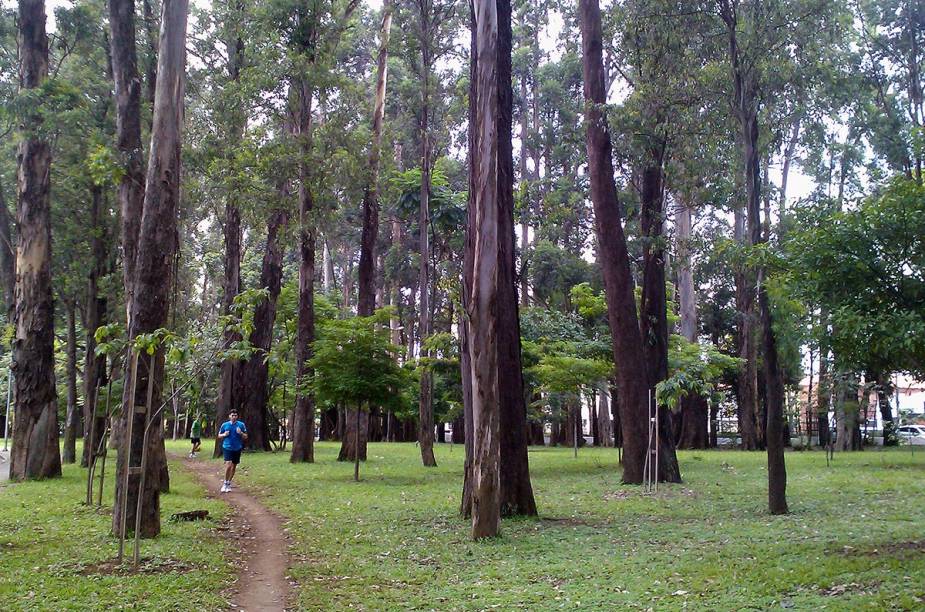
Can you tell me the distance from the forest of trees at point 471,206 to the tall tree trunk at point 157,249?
3 cm

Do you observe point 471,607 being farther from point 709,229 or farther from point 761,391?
point 761,391

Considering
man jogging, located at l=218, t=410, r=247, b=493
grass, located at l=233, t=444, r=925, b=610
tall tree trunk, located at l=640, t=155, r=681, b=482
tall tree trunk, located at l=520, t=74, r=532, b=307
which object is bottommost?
grass, located at l=233, t=444, r=925, b=610

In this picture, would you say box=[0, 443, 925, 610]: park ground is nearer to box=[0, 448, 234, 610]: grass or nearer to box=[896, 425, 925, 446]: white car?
box=[0, 448, 234, 610]: grass

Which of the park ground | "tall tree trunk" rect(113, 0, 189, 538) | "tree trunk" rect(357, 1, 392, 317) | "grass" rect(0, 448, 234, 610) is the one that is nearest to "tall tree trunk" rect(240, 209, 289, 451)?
"tree trunk" rect(357, 1, 392, 317)

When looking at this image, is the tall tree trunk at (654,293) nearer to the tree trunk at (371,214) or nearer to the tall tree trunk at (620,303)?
the tall tree trunk at (620,303)

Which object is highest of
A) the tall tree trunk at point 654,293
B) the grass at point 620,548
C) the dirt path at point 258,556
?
the tall tree trunk at point 654,293

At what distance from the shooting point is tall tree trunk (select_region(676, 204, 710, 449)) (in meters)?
20.7

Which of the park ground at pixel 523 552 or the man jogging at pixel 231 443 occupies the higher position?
the man jogging at pixel 231 443

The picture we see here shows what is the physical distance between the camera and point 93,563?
8.67 metres

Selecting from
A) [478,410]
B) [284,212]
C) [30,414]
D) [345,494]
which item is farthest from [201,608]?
[284,212]

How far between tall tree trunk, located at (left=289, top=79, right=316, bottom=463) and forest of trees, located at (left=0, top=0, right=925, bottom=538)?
0.30 ft

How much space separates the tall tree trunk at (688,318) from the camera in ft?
67.9

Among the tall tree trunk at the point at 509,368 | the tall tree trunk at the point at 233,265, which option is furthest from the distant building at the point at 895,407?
the tall tree trunk at the point at 233,265

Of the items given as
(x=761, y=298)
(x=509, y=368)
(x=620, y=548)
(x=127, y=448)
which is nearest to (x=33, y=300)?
(x=127, y=448)
